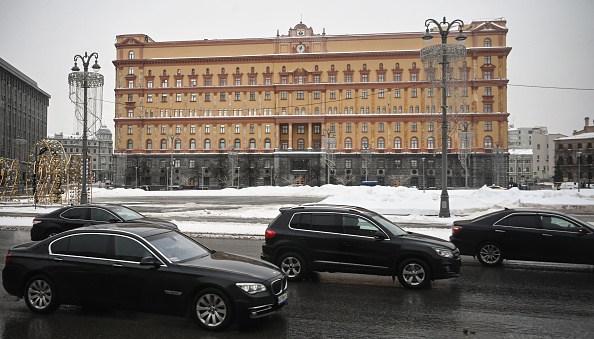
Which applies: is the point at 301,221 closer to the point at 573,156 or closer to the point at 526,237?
the point at 526,237

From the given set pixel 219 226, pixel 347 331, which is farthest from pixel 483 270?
pixel 219 226

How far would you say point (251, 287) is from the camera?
691 centimetres

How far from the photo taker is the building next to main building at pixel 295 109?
318 ft

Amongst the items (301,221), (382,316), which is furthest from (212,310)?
(301,221)

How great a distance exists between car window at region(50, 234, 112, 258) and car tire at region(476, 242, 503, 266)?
954 cm

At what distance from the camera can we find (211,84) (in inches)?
4186

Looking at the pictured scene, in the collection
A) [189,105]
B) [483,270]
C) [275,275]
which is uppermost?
[189,105]

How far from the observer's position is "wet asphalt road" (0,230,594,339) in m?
6.93

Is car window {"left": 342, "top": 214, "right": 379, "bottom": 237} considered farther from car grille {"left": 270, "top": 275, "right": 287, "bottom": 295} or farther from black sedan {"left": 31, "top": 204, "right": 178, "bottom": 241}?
black sedan {"left": 31, "top": 204, "right": 178, "bottom": 241}

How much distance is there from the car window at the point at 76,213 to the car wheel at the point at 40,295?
788 centimetres

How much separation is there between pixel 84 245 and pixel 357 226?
5466 mm

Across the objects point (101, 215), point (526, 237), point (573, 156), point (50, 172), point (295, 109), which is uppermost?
point (295, 109)

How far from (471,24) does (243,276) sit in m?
105

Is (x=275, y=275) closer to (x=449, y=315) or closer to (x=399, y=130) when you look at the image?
(x=449, y=315)
